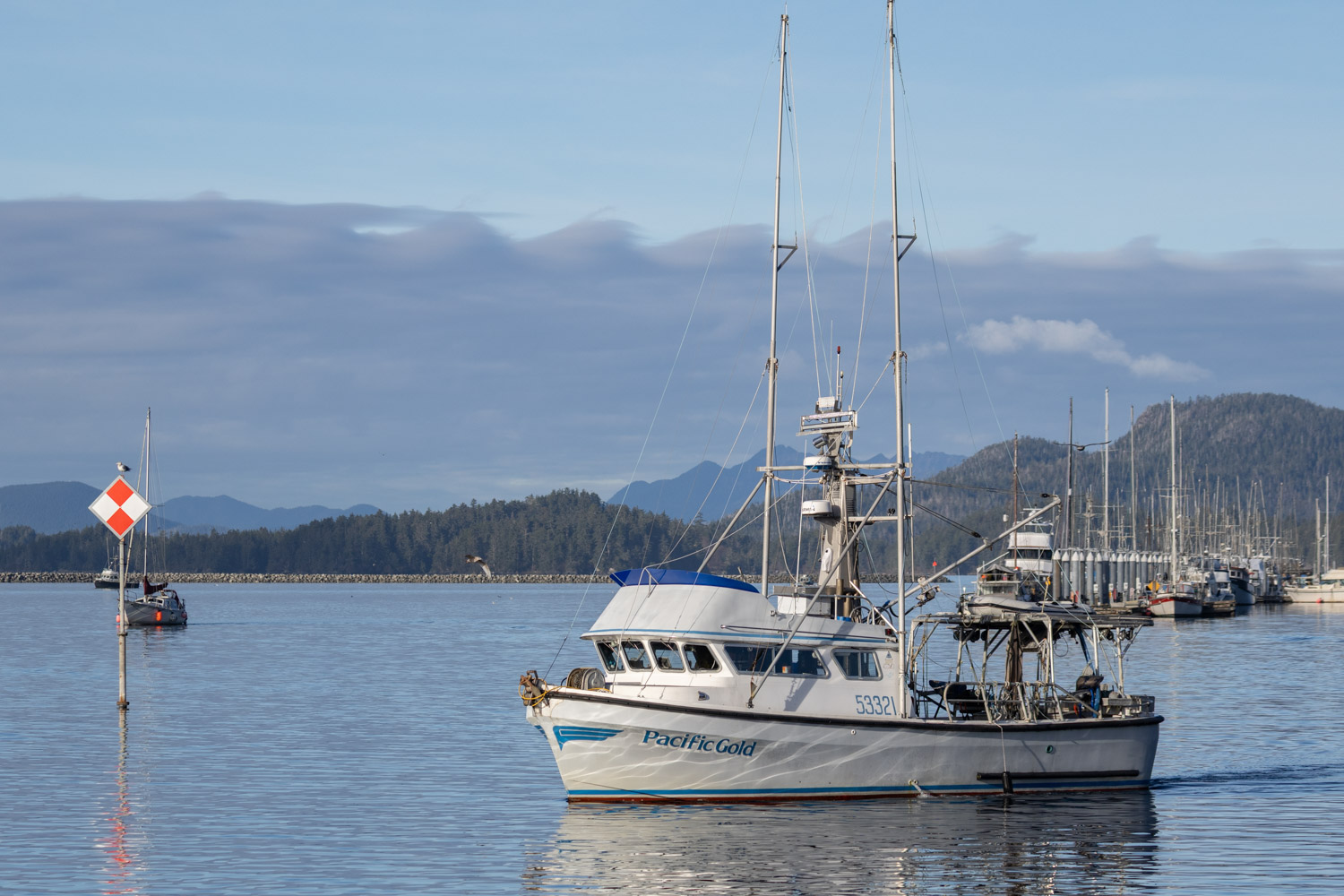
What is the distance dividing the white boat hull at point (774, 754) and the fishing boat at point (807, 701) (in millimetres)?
32

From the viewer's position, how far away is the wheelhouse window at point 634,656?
30188 mm

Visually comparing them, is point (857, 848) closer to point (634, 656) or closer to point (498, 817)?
point (634, 656)

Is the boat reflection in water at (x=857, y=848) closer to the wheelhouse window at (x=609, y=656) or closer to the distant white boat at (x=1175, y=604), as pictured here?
the wheelhouse window at (x=609, y=656)

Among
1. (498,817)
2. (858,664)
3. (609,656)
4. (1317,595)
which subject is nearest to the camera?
(498,817)

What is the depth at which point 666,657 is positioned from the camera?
98.3 ft

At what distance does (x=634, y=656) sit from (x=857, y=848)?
6287 mm

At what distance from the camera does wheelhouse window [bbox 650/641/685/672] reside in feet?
98.1

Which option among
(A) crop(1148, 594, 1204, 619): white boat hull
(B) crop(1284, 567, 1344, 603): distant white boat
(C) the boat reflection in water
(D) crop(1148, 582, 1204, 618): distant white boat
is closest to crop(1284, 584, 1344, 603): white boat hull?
(B) crop(1284, 567, 1344, 603): distant white boat

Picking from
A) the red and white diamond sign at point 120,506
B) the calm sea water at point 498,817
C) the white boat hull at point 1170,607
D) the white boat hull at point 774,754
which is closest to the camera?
the calm sea water at point 498,817

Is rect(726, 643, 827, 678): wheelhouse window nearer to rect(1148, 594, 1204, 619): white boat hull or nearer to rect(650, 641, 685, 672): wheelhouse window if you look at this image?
rect(650, 641, 685, 672): wheelhouse window

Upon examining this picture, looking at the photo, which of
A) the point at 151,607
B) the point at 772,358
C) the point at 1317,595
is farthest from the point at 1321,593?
the point at 772,358

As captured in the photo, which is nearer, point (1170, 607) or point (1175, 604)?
point (1170, 607)

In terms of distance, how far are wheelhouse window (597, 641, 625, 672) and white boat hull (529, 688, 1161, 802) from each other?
1796 mm

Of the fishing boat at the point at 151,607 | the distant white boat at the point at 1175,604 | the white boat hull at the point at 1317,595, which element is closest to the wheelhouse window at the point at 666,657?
the fishing boat at the point at 151,607
